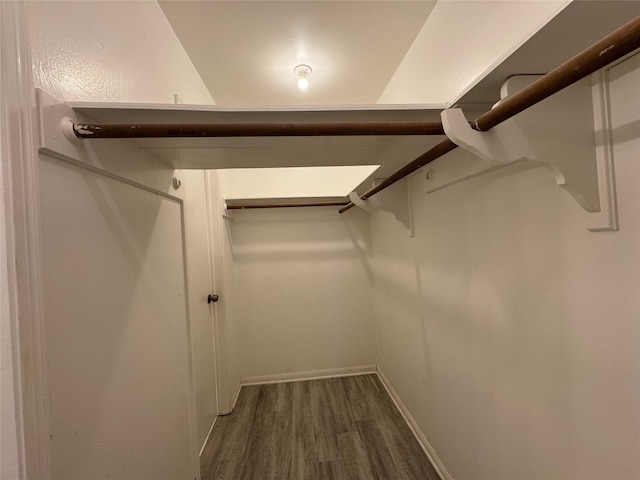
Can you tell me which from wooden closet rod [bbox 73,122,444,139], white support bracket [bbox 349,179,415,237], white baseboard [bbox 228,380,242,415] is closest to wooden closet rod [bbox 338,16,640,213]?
wooden closet rod [bbox 73,122,444,139]

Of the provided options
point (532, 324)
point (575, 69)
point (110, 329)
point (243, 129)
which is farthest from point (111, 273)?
point (532, 324)

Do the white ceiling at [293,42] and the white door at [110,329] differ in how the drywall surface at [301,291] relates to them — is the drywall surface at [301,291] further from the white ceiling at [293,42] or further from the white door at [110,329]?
the white door at [110,329]

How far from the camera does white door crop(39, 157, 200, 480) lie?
61 centimetres

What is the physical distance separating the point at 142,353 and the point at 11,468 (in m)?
0.47

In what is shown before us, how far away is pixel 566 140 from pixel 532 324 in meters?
0.59

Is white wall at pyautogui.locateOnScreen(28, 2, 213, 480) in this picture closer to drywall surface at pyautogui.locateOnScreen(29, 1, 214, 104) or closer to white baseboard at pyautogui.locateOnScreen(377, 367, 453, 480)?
drywall surface at pyautogui.locateOnScreen(29, 1, 214, 104)

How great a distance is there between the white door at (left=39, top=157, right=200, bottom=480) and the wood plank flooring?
604 mm

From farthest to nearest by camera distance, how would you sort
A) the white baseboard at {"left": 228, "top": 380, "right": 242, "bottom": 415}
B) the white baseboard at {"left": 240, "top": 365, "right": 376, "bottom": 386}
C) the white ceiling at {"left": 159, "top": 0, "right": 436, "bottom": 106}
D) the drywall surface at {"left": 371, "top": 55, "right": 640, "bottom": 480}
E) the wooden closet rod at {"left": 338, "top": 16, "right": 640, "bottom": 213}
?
the white baseboard at {"left": 240, "top": 365, "right": 376, "bottom": 386} < the white baseboard at {"left": 228, "top": 380, "right": 242, "bottom": 415} < the white ceiling at {"left": 159, "top": 0, "right": 436, "bottom": 106} < the drywall surface at {"left": 371, "top": 55, "right": 640, "bottom": 480} < the wooden closet rod at {"left": 338, "top": 16, "right": 640, "bottom": 213}

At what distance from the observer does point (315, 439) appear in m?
1.85

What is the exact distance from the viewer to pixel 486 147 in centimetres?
65

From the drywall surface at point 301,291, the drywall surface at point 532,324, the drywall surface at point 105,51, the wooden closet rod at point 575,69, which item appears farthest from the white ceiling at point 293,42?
the drywall surface at point 301,291

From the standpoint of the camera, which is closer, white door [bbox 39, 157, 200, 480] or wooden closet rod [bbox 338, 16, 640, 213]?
wooden closet rod [bbox 338, 16, 640, 213]

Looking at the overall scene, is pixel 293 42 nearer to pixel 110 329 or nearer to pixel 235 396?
pixel 110 329

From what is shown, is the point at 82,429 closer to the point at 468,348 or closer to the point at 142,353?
the point at 142,353
